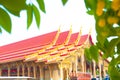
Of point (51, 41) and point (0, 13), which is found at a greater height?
point (51, 41)

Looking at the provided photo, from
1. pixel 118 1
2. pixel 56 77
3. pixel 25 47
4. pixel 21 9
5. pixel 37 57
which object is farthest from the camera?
pixel 25 47

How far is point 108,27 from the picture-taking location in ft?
1.40

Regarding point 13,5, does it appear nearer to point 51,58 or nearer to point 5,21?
point 5,21

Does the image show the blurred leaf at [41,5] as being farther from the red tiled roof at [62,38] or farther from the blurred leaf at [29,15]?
the red tiled roof at [62,38]

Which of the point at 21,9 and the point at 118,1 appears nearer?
the point at 118,1

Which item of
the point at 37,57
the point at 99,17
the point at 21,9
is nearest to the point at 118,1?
the point at 99,17

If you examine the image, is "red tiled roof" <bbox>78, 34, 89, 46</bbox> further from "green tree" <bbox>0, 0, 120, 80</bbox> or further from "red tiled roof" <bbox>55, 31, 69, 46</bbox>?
"green tree" <bbox>0, 0, 120, 80</bbox>

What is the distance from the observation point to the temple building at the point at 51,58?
17.1m

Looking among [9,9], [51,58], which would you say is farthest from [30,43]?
[9,9]

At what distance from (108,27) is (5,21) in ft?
0.67

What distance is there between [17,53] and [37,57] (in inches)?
101

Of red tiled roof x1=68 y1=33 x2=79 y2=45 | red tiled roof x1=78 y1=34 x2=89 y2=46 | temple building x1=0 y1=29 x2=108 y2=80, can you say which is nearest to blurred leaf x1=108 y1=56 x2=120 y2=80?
temple building x1=0 y1=29 x2=108 y2=80

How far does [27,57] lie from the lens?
56.9ft

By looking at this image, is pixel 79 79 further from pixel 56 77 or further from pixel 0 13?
pixel 0 13
